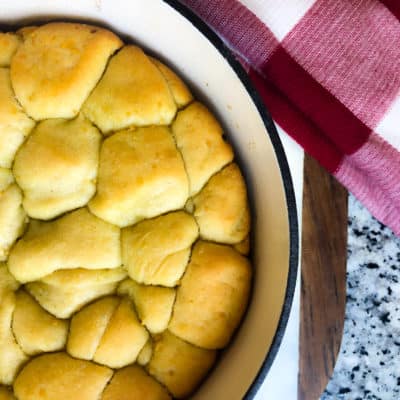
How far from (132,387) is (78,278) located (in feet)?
0.41

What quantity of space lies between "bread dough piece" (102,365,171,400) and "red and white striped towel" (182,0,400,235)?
1.13ft

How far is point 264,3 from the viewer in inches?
31.4

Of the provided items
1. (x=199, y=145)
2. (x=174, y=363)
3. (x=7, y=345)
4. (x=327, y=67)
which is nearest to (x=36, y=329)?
(x=7, y=345)

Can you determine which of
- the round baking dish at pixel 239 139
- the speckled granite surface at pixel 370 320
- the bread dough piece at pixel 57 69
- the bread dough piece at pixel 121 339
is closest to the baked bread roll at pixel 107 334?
the bread dough piece at pixel 121 339

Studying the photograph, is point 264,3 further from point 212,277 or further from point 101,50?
point 212,277

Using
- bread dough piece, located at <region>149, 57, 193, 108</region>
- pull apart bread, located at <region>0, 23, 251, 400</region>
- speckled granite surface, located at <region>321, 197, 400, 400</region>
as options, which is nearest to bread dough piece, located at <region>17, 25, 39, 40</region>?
pull apart bread, located at <region>0, 23, 251, 400</region>

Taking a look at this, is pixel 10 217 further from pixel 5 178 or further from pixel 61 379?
pixel 61 379

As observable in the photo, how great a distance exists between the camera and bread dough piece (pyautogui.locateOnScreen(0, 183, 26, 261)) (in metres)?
0.72

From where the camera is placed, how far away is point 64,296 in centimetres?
71

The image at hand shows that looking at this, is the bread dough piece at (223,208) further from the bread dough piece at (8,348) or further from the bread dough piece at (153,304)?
the bread dough piece at (8,348)

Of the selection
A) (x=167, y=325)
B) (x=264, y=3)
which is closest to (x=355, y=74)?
(x=264, y=3)

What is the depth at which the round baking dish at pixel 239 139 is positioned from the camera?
69 cm

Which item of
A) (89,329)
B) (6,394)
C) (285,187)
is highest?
(285,187)

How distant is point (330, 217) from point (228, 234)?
0.18 metres
